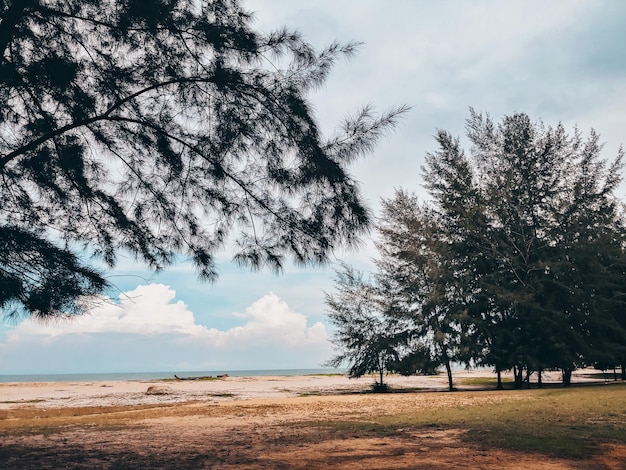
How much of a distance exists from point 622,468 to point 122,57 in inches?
314

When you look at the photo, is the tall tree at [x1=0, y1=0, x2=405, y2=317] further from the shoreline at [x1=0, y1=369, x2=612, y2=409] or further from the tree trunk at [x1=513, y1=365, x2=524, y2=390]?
the tree trunk at [x1=513, y1=365, x2=524, y2=390]

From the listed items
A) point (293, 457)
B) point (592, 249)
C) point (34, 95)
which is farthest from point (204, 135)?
point (592, 249)

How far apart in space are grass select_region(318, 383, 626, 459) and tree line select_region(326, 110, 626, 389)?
11.7 metres

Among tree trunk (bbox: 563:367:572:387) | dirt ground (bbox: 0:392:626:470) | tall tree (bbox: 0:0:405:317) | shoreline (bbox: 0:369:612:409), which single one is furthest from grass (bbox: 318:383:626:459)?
tree trunk (bbox: 563:367:572:387)

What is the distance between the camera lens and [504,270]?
86.6ft

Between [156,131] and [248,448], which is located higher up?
[156,131]

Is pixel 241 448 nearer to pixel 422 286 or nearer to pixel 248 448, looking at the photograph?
pixel 248 448

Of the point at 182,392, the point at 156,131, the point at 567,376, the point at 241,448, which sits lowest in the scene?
the point at 182,392

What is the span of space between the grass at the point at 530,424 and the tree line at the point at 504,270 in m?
11.7

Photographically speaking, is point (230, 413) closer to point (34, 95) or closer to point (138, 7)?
point (34, 95)

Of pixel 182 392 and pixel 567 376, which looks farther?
pixel 182 392

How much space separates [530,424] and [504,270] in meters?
18.0

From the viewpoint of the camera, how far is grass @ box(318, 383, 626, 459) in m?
7.36

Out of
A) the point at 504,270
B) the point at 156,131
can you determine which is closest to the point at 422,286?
the point at 504,270
